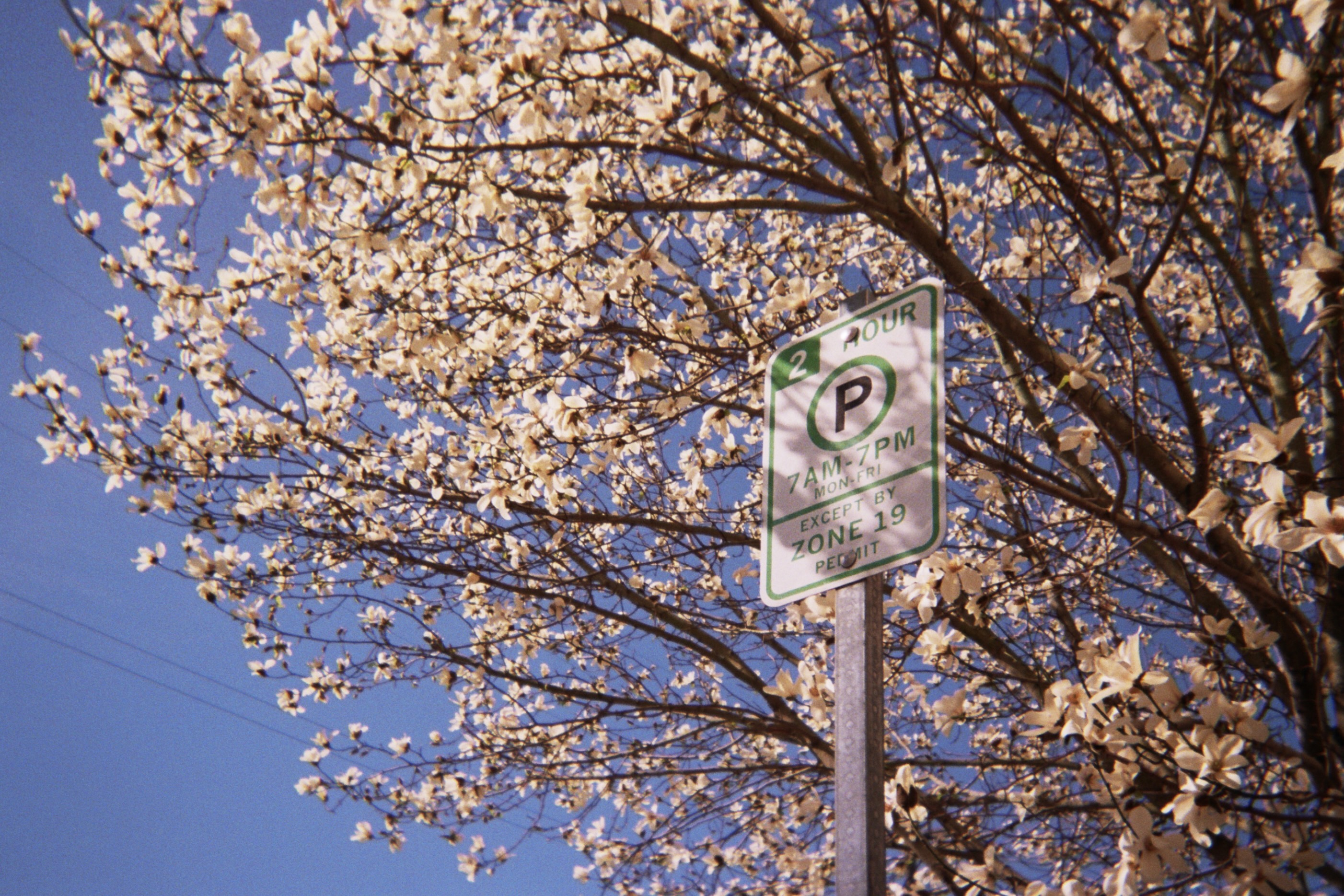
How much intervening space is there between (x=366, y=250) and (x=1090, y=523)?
225 centimetres

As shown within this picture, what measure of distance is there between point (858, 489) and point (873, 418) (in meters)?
0.11

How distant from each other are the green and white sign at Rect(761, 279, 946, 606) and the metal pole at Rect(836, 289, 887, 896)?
54mm

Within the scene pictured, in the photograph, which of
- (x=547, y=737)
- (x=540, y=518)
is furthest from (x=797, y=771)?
(x=540, y=518)

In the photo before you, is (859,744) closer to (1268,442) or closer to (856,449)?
(856,449)

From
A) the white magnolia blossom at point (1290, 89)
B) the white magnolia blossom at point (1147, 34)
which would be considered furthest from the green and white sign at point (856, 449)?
the white magnolia blossom at point (1147, 34)

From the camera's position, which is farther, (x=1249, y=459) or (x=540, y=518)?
(x=540, y=518)

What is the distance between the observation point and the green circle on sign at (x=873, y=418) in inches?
52.2

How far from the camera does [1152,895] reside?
227cm

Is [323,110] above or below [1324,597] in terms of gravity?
above

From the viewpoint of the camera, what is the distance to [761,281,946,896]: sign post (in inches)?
46.2

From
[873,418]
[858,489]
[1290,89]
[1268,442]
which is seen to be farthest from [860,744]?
[1290,89]

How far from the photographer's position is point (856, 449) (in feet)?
4.39

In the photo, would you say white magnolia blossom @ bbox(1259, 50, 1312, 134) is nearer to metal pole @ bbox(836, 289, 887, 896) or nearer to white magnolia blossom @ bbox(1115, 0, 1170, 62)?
white magnolia blossom @ bbox(1115, 0, 1170, 62)

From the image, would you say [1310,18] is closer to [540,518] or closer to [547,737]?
[540,518]
